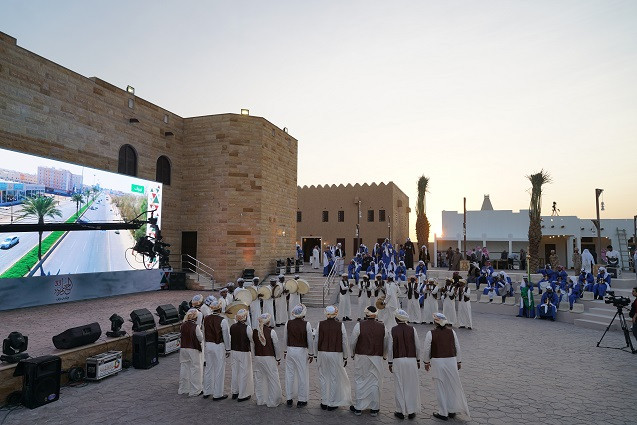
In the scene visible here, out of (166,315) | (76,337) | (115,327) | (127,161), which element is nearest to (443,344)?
(76,337)

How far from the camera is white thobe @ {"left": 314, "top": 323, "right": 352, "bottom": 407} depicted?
7246mm

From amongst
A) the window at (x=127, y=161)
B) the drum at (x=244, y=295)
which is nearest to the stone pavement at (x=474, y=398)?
the drum at (x=244, y=295)

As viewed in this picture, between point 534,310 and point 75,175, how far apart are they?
18719 mm

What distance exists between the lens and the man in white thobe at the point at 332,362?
7.25m

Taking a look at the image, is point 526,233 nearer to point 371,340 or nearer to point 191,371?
point 371,340

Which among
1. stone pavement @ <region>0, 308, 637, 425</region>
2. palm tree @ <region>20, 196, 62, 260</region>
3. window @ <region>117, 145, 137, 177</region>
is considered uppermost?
window @ <region>117, 145, 137, 177</region>

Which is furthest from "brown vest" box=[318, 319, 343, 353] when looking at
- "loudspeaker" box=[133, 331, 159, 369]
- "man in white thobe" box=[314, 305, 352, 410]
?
"loudspeaker" box=[133, 331, 159, 369]

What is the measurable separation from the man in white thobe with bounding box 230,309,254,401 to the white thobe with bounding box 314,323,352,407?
4.76ft

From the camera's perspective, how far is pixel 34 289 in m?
13.7

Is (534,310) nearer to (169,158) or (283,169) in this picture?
(283,169)

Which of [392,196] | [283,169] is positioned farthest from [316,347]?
[392,196]

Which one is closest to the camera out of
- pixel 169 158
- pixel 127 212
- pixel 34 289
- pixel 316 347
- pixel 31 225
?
pixel 316 347

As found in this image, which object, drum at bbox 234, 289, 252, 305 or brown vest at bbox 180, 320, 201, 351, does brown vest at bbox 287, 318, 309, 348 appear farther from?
drum at bbox 234, 289, 252, 305

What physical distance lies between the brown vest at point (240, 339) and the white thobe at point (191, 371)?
Answer: 80 centimetres
